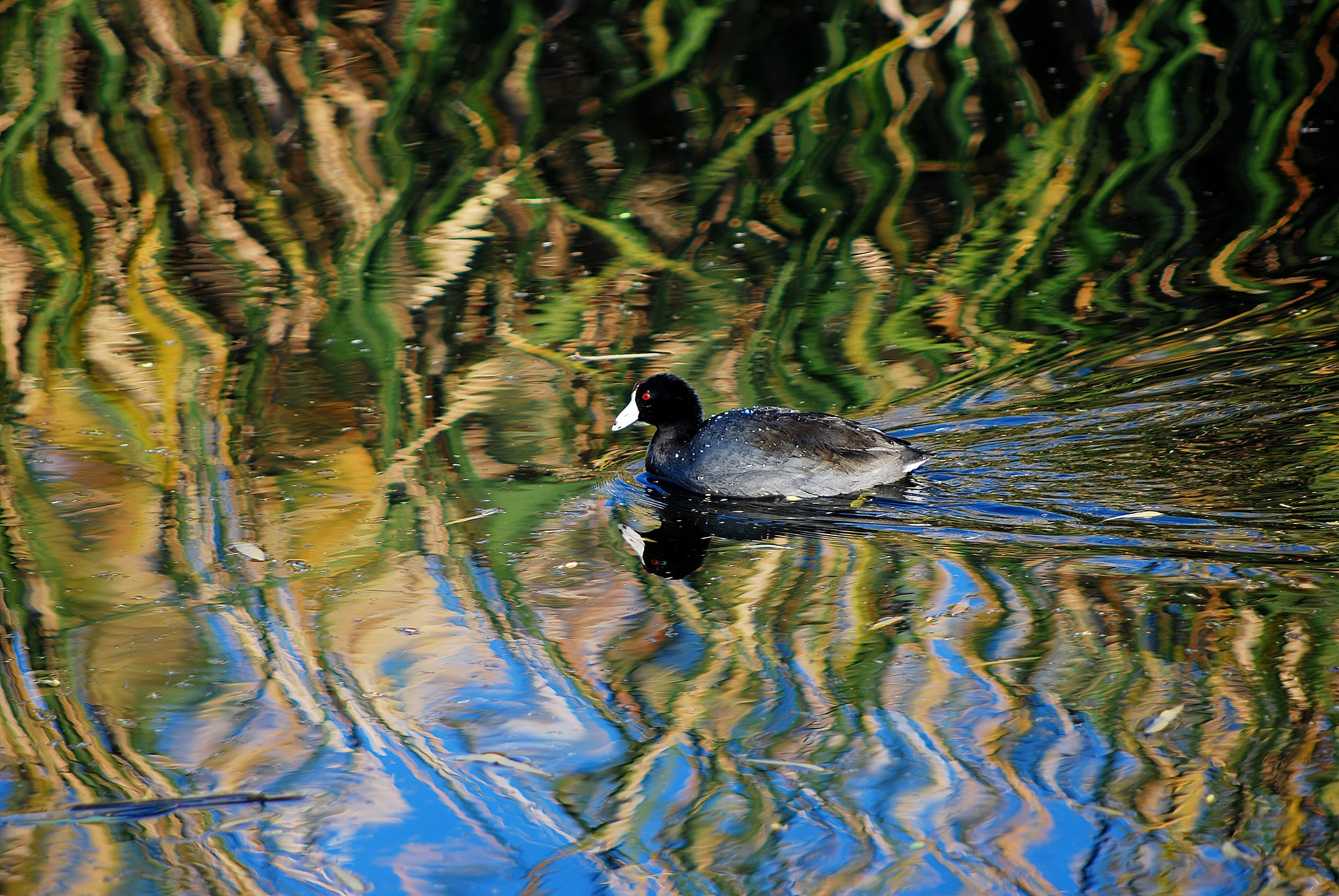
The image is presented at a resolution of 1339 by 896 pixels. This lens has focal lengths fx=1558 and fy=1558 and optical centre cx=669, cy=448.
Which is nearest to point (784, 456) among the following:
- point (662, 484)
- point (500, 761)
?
point (662, 484)

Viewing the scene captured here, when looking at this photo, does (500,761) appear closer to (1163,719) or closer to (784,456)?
(1163,719)

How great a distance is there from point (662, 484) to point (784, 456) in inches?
23.1

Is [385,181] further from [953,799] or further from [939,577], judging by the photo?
[953,799]

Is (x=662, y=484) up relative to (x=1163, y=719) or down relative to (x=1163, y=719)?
down

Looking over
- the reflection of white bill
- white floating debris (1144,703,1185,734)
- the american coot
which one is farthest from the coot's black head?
white floating debris (1144,703,1185,734)

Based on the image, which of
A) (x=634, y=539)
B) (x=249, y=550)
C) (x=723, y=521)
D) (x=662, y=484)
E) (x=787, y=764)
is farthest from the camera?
(x=662, y=484)

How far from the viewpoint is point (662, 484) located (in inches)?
243

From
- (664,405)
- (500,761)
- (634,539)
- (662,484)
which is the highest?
(500,761)

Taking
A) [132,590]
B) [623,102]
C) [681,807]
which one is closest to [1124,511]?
[681,807]

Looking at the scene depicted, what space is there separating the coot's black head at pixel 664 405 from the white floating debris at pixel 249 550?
151 centimetres

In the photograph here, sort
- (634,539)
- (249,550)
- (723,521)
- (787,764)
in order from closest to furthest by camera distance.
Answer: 1. (787,764)
2. (249,550)
3. (634,539)
4. (723,521)

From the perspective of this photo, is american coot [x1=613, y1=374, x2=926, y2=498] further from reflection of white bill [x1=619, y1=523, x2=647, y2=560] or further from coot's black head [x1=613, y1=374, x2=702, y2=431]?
reflection of white bill [x1=619, y1=523, x2=647, y2=560]

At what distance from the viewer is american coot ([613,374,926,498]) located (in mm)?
5742

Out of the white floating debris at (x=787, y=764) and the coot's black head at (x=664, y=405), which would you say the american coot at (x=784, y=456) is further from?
the white floating debris at (x=787, y=764)
